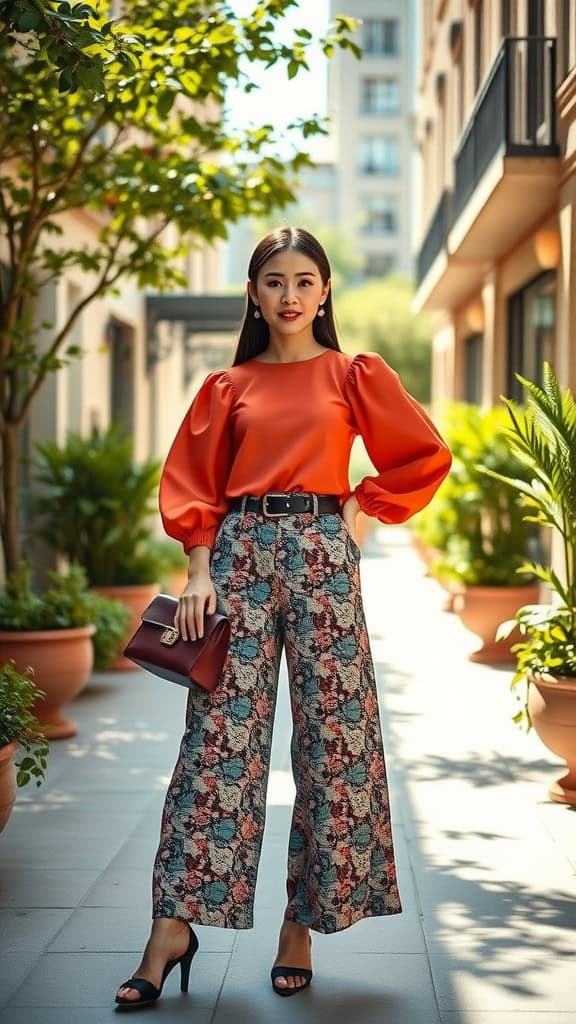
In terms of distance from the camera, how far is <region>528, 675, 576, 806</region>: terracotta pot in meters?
5.25

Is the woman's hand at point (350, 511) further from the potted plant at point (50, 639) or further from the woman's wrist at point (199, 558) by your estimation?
the potted plant at point (50, 639)

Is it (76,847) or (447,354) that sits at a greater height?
(447,354)

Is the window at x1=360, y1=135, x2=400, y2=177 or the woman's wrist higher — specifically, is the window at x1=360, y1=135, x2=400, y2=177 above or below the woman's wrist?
above

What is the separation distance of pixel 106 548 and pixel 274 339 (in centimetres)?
640

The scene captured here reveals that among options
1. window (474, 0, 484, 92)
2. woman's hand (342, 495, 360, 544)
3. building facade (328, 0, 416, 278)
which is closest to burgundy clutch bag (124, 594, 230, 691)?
woman's hand (342, 495, 360, 544)

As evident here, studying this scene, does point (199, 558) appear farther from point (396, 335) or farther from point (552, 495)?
point (396, 335)

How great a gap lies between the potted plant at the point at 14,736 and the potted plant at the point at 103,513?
4991mm

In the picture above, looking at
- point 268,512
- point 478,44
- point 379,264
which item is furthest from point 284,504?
point 379,264

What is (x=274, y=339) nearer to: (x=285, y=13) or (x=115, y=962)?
(x=115, y=962)

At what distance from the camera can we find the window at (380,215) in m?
57.3

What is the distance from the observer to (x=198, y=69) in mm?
6324

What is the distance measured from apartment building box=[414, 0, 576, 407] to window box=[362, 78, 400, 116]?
37.0 m

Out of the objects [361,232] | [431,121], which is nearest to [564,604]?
[431,121]

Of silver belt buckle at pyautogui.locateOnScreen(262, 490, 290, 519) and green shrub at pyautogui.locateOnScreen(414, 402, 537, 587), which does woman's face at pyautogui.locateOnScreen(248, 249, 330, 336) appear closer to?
silver belt buckle at pyautogui.locateOnScreen(262, 490, 290, 519)
